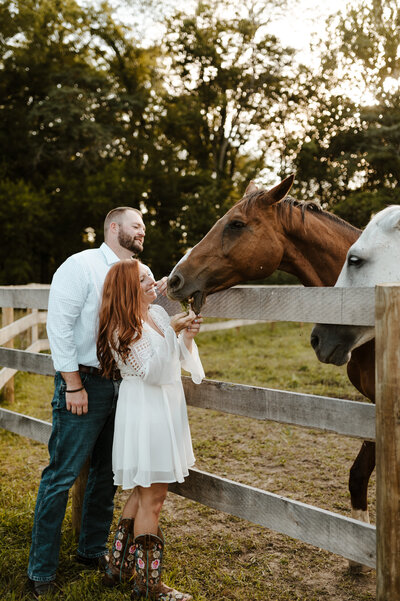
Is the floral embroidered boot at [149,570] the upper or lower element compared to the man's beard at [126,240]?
lower

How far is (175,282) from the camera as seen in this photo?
2943 millimetres

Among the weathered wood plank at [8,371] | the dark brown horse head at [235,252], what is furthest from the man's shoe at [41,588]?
the weathered wood plank at [8,371]

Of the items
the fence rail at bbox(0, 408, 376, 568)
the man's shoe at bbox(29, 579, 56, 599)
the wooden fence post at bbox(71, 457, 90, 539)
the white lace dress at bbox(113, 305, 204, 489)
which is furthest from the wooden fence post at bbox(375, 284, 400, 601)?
the wooden fence post at bbox(71, 457, 90, 539)

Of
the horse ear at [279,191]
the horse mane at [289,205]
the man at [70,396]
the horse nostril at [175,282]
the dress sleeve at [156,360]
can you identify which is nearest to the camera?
the dress sleeve at [156,360]

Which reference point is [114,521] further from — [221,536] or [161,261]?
[161,261]

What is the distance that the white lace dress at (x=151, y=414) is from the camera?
2.52m

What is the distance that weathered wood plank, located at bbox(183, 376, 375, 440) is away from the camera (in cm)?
210

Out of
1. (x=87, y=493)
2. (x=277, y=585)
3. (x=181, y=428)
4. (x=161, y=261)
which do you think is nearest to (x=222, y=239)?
(x=181, y=428)

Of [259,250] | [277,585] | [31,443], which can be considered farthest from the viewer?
[31,443]

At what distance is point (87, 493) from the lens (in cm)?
311

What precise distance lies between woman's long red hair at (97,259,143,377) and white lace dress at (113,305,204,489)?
0.23 feet

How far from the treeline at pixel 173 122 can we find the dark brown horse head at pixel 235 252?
60.5 feet

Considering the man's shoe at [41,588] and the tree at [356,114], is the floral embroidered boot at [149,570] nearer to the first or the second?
the man's shoe at [41,588]

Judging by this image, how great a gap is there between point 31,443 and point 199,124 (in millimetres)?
21962
